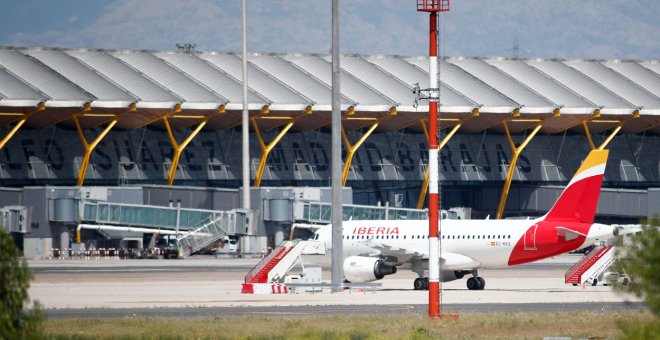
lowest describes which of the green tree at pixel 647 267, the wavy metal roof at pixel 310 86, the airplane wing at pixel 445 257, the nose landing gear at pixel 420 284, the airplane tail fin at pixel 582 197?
the nose landing gear at pixel 420 284

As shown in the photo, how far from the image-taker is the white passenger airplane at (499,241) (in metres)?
55.6

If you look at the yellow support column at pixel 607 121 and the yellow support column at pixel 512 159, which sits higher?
the yellow support column at pixel 607 121

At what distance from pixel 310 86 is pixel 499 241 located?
54271mm

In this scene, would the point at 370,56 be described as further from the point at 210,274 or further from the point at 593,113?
the point at 210,274

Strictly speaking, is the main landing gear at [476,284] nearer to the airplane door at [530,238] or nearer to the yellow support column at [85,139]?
the airplane door at [530,238]

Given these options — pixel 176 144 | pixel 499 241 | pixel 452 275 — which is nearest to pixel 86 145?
pixel 176 144

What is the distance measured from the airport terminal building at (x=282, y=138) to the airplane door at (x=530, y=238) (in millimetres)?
43733

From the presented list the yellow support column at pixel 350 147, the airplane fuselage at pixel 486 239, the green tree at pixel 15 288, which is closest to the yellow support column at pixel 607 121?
the yellow support column at pixel 350 147

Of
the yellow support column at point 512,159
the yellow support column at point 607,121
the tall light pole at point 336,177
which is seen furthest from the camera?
the yellow support column at point 512,159

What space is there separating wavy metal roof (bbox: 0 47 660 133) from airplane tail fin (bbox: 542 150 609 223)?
49635 mm

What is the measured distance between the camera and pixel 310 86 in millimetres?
109625

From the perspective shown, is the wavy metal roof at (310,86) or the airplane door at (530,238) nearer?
the airplane door at (530,238)

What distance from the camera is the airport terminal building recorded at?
9800 centimetres

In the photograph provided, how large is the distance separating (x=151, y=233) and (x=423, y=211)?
72.5ft
